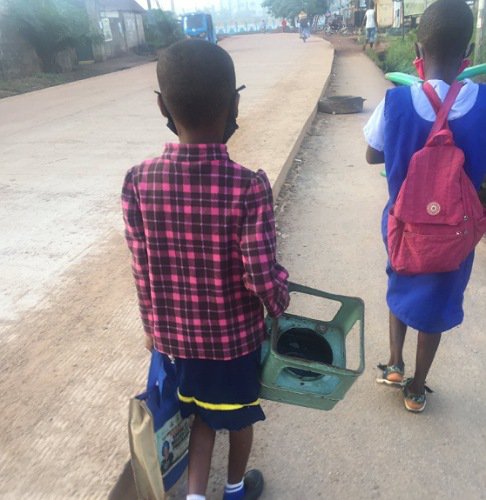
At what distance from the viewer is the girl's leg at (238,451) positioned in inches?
73.4

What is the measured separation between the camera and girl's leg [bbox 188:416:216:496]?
1830 mm

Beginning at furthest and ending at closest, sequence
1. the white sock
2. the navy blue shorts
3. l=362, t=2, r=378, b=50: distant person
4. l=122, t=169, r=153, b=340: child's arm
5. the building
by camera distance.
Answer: the building
l=362, t=2, r=378, b=50: distant person
the white sock
the navy blue shorts
l=122, t=169, r=153, b=340: child's arm

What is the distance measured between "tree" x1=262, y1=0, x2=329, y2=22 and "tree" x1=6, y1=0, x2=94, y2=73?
45899 mm

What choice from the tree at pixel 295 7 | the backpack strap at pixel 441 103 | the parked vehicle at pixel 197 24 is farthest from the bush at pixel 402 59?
the tree at pixel 295 7

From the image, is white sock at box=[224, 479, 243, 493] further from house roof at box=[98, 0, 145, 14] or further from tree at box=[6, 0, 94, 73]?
house roof at box=[98, 0, 145, 14]

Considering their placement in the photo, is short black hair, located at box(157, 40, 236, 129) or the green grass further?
the green grass

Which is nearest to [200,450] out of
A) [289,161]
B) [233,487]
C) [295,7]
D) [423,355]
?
[233,487]

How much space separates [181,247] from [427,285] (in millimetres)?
1072

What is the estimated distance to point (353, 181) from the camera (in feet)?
20.0

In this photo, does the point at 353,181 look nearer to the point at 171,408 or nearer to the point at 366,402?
the point at 366,402

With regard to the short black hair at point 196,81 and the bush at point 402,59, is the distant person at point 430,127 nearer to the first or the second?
the short black hair at point 196,81

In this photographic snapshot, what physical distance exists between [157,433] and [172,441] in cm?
12

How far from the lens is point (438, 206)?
1.95 meters

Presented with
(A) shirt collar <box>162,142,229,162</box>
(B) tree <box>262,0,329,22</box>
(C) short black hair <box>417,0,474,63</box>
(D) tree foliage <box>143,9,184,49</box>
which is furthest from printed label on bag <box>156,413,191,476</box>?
(B) tree <box>262,0,329,22</box>
